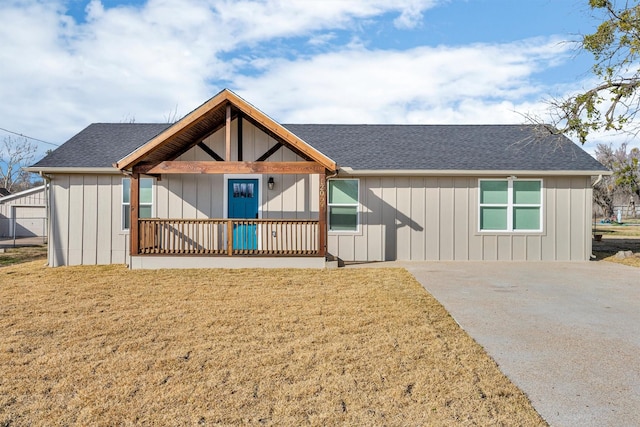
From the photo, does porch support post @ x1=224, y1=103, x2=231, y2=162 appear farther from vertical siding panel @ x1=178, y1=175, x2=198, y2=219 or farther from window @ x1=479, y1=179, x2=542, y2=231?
window @ x1=479, y1=179, x2=542, y2=231

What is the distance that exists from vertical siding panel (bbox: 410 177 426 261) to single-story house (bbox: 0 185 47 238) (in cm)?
2237

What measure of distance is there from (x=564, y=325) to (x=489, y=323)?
0.86 metres

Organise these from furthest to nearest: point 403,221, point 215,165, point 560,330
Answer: point 403,221 → point 215,165 → point 560,330

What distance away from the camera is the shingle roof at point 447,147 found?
35.3ft

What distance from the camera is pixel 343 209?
425 inches

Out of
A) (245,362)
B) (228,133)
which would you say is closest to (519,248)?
(228,133)

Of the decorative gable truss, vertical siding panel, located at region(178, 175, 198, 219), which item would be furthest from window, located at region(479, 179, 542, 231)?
vertical siding panel, located at region(178, 175, 198, 219)

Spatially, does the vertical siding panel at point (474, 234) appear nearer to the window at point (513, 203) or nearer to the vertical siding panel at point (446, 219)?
the window at point (513, 203)

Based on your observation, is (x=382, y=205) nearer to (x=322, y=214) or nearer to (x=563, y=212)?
(x=322, y=214)

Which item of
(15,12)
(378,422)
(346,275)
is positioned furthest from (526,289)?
(15,12)

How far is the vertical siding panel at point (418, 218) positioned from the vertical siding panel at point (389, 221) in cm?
47

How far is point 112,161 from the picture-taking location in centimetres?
Result: 1062

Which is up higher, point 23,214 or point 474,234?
point 23,214

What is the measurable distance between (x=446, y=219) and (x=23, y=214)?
24621mm
